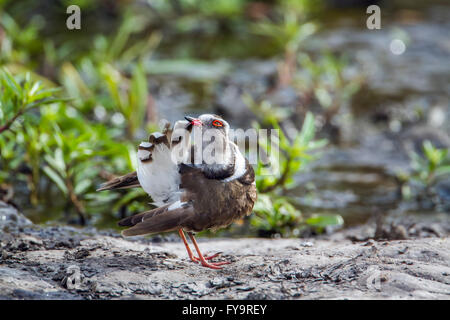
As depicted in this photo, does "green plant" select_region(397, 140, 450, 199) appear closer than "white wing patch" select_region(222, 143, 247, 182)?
No

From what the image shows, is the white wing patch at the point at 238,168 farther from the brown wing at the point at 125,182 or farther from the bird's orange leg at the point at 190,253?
Answer: the brown wing at the point at 125,182

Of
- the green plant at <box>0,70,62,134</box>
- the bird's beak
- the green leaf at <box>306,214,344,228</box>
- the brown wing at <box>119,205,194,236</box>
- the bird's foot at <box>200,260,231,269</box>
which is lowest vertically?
the bird's foot at <box>200,260,231,269</box>

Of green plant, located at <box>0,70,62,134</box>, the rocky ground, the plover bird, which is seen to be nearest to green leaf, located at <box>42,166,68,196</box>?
the rocky ground

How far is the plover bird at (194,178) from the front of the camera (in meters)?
3.41

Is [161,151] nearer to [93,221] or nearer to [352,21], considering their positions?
[93,221]

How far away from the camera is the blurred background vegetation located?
5051mm

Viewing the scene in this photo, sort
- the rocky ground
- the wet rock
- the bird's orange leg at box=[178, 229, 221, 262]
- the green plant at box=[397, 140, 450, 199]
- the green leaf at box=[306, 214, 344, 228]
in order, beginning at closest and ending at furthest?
the rocky ground, the bird's orange leg at box=[178, 229, 221, 262], the wet rock, the green leaf at box=[306, 214, 344, 228], the green plant at box=[397, 140, 450, 199]

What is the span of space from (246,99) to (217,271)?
4.13 meters

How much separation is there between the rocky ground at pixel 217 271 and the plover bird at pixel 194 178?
0.29 m

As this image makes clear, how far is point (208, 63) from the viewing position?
30.2 feet

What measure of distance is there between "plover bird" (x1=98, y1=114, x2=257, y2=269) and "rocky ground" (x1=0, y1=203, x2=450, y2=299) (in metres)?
0.29

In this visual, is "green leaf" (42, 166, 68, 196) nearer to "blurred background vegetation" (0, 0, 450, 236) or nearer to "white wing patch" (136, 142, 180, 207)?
"blurred background vegetation" (0, 0, 450, 236)

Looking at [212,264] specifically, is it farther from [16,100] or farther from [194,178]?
[16,100]

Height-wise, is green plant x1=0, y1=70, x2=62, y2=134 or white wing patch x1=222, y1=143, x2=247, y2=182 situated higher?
green plant x1=0, y1=70, x2=62, y2=134
